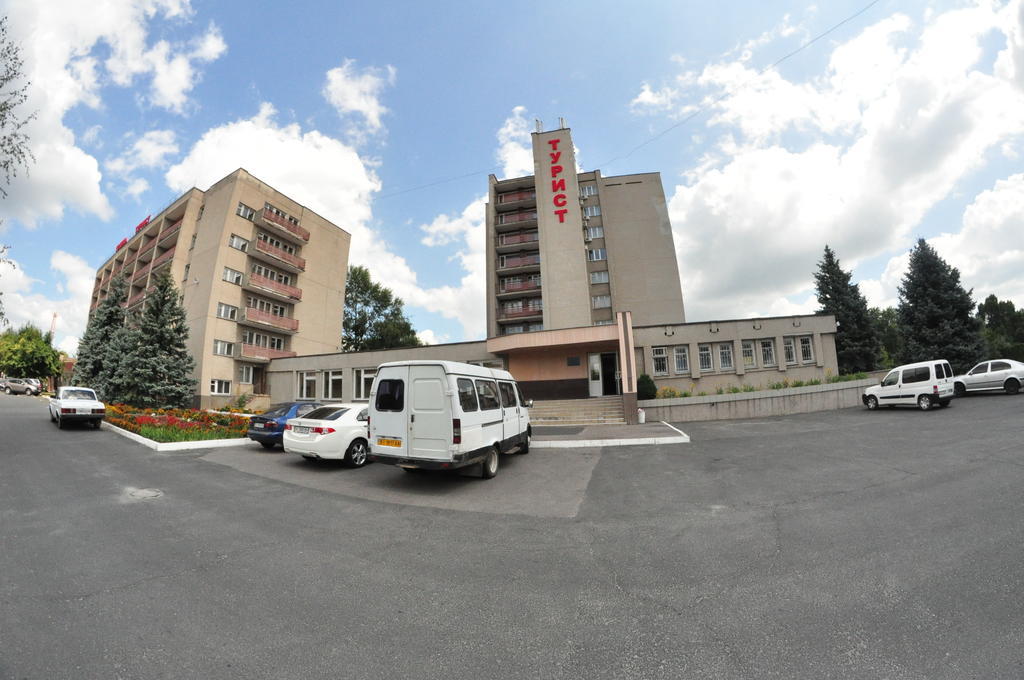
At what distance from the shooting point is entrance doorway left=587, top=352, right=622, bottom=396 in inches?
883

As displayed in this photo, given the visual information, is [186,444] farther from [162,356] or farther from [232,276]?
[232,276]

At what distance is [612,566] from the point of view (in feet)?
13.2

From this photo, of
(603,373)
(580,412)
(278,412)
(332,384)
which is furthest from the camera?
(332,384)

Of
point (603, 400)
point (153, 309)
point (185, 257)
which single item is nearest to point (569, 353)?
point (603, 400)

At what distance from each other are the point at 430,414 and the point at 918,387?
759 inches

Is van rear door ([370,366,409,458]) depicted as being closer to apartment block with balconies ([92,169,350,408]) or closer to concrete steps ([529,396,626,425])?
concrete steps ([529,396,626,425])

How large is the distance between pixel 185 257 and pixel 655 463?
38564 millimetres

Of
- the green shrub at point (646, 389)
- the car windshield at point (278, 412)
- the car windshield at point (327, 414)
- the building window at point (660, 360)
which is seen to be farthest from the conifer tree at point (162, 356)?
the building window at point (660, 360)

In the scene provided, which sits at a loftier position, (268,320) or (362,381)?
(268,320)

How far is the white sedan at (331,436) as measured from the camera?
9.19 metres

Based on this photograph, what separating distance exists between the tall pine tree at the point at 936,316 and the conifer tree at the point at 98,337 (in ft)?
179

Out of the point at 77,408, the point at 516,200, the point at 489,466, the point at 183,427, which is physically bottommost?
the point at 489,466

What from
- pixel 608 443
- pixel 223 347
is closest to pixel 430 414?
pixel 608 443

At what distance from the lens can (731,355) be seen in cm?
2100
